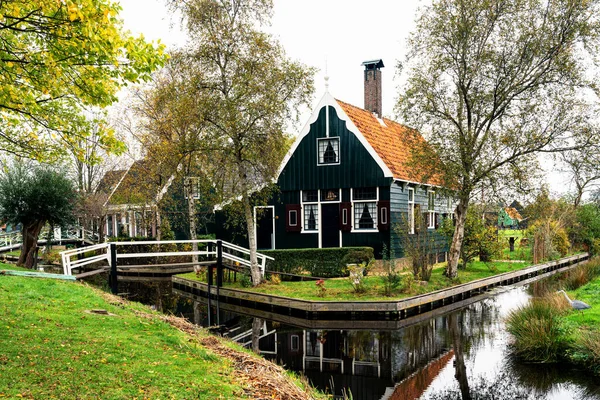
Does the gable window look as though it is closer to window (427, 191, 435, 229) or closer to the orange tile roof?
the orange tile roof

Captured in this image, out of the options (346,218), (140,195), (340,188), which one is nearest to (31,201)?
(140,195)

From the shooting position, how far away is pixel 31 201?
59.8 feet

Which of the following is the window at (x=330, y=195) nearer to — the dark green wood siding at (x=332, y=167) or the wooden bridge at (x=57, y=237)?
the dark green wood siding at (x=332, y=167)

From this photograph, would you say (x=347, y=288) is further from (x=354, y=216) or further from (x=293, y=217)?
(x=293, y=217)

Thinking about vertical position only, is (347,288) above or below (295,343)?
above

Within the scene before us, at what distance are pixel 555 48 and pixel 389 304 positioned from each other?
9726mm

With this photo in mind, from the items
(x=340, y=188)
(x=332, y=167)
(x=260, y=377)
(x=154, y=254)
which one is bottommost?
(x=260, y=377)

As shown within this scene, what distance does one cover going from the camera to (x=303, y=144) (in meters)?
21.5

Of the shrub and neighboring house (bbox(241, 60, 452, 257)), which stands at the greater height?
neighboring house (bbox(241, 60, 452, 257))

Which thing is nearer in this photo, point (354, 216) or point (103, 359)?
point (103, 359)

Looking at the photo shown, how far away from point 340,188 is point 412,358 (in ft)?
37.2

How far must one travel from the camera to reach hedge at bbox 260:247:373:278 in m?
17.9

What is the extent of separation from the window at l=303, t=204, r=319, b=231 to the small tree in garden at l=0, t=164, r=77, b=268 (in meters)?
9.75

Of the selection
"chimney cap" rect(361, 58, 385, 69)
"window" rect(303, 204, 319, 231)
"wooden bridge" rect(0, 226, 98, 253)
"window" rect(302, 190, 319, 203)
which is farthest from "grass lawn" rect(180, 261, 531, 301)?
"wooden bridge" rect(0, 226, 98, 253)
